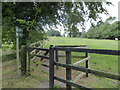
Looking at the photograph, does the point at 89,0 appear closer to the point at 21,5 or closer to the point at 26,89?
the point at 21,5

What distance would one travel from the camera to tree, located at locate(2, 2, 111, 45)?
3738 millimetres

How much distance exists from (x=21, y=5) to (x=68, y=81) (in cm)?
399

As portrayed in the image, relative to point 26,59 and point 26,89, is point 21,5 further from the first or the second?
point 26,89

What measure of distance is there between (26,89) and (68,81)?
114 cm

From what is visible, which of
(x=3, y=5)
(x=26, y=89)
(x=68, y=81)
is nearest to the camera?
(x=68, y=81)

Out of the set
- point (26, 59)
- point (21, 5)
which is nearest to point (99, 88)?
point (26, 59)

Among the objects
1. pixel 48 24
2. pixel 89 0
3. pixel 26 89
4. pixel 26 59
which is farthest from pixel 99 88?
pixel 48 24

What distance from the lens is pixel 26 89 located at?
87.4 inches

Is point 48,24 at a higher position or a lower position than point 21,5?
lower

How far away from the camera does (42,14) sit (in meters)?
4.32

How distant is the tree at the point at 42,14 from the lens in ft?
12.3

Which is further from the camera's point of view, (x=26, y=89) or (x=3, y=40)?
(x=3, y=40)

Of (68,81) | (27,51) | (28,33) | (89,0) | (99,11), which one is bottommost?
(68,81)

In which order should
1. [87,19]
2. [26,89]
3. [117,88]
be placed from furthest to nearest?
[87,19], [117,88], [26,89]
